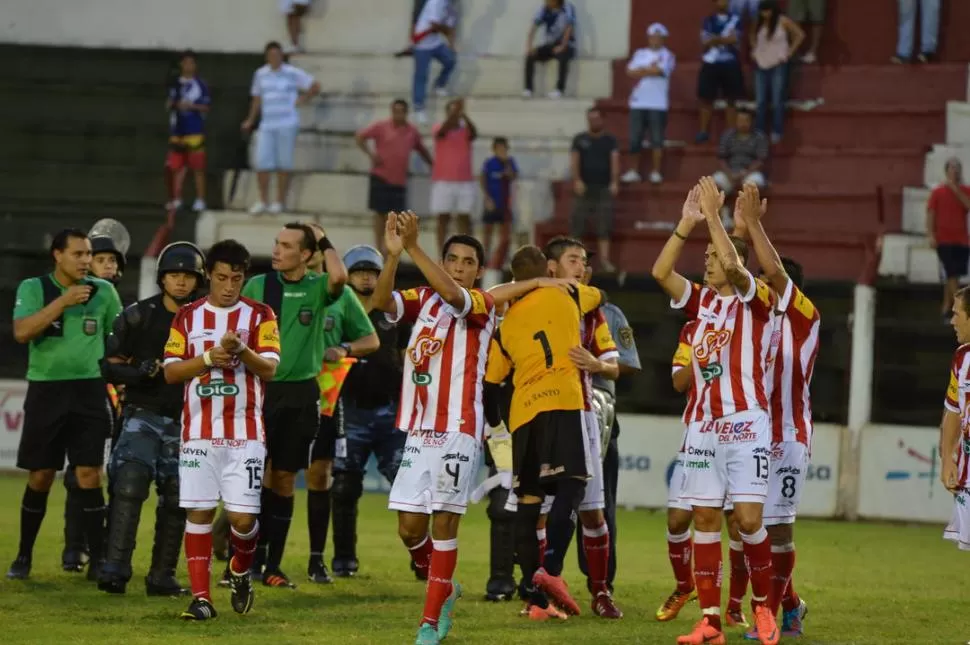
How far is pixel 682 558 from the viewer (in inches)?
394

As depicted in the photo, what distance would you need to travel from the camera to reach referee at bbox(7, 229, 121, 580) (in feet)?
36.3

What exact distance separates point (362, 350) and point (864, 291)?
868cm

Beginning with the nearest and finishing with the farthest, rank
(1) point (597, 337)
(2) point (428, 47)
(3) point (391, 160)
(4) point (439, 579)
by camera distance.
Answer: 1. (4) point (439, 579)
2. (1) point (597, 337)
3. (3) point (391, 160)
4. (2) point (428, 47)

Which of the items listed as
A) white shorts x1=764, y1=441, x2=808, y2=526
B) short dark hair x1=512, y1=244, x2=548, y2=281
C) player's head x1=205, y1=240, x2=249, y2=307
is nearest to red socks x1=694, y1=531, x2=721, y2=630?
white shorts x1=764, y1=441, x2=808, y2=526

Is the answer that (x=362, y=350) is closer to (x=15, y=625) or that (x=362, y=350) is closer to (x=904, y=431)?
(x=15, y=625)

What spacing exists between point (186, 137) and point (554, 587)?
14.7m

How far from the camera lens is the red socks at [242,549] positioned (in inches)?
376

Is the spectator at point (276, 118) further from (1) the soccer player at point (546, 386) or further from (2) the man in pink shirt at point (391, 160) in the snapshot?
(1) the soccer player at point (546, 386)

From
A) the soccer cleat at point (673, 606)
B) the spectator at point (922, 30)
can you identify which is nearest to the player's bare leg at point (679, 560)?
the soccer cleat at point (673, 606)

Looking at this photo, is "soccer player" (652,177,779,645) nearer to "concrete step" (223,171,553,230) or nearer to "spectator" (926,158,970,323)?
"spectator" (926,158,970,323)

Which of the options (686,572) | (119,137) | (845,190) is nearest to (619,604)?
(686,572)

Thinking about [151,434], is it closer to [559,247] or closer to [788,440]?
[559,247]

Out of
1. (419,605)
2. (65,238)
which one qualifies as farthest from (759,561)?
(65,238)

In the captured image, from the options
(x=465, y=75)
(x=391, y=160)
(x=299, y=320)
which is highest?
(x=465, y=75)
